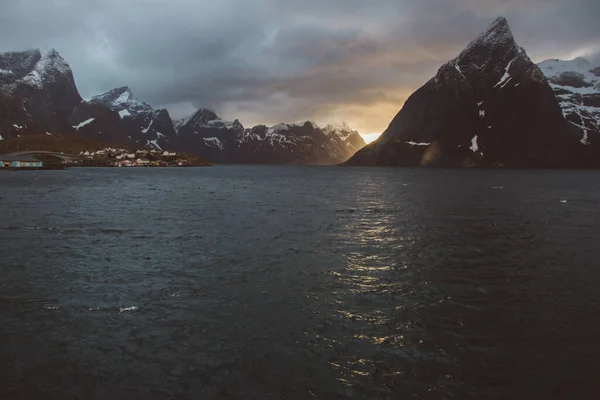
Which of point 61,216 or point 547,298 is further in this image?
point 61,216

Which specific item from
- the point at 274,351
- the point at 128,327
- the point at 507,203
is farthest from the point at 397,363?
the point at 507,203

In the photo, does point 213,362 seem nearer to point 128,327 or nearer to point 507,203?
point 128,327

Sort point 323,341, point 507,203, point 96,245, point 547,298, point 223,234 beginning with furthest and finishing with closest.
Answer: point 507,203
point 223,234
point 96,245
point 547,298
point 323,341

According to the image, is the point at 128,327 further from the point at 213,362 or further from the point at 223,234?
the point at 223,234

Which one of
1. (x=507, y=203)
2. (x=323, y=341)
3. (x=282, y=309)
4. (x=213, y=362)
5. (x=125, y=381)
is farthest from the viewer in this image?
(x=507, y=203)

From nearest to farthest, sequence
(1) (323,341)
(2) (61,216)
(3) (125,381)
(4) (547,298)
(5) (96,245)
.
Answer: (3) (125,381) → (1) (323,341) → (4) (547,298) → (5) (96,245) → (2) (61,216)

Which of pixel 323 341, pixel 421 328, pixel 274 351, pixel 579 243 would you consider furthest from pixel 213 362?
pixel 579 243
